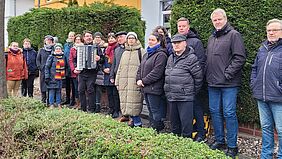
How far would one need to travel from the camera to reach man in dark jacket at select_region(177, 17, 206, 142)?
19.5 ft

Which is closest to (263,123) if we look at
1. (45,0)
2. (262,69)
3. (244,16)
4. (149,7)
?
(262,69)

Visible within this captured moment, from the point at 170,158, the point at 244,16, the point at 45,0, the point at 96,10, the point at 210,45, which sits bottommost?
the point at 170,158

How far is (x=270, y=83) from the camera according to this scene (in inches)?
189

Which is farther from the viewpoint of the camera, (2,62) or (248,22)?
(2,62)

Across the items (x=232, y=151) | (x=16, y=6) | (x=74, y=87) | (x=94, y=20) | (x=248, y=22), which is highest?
(x=16, y=6)

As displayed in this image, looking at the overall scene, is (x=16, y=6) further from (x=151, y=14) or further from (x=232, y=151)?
Result: (x=232, y=151)

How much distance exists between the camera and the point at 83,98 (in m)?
8.53

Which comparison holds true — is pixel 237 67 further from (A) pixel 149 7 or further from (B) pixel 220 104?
(A) pixel 149 7

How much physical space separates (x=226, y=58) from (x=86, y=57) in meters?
3.69

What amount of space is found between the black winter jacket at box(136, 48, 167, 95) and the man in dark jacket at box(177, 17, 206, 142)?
49 centimetres

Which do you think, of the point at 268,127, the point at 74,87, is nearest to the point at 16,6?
the point at 74,87

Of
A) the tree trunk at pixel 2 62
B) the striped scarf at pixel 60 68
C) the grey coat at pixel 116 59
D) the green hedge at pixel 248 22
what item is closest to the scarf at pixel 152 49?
the green hedge at pixel 248 22

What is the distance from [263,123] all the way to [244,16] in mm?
2005

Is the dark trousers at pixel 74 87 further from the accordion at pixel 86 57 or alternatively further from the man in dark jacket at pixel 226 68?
the man in dark jacket at pixel 226 68
